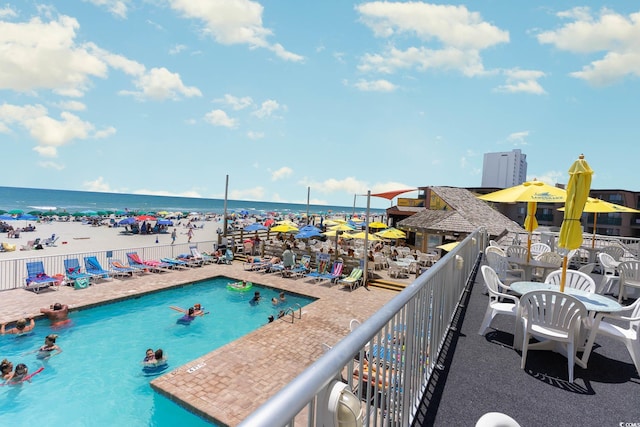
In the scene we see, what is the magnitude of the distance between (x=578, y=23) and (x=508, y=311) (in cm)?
785

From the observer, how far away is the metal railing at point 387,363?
1036 millimetres

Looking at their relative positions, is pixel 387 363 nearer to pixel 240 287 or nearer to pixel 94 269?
pixel 240 287

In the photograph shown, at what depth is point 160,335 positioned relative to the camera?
11.0m

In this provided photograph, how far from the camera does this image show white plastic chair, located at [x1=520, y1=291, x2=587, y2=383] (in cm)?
340

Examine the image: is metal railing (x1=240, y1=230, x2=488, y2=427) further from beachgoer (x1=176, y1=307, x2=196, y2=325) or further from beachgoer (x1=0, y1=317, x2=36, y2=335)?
beachgoer (x1=0, y1=317, x2=36, y2=335)

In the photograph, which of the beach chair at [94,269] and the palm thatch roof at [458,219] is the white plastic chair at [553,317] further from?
the palm thatch roof at [458,219]

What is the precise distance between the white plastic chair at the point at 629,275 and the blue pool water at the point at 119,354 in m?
8.60

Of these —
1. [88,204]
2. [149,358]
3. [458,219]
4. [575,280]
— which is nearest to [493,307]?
[575,280]

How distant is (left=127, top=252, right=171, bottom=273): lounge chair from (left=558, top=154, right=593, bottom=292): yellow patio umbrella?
59.7 ft

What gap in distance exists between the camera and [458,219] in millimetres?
24141

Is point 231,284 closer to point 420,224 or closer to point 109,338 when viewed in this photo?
point 109,338

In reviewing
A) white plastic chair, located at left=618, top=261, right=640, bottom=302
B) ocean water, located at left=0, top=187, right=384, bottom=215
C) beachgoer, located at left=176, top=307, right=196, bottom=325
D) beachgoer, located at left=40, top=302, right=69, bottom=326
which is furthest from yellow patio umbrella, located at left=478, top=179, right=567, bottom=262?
ocean water, located at left=0, top=187, right=384, bottom=215

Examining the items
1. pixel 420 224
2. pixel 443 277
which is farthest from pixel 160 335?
pixel 420 224

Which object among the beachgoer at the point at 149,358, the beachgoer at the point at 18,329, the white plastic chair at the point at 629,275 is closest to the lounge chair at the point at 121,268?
the beachgoer at the point at 18,329
